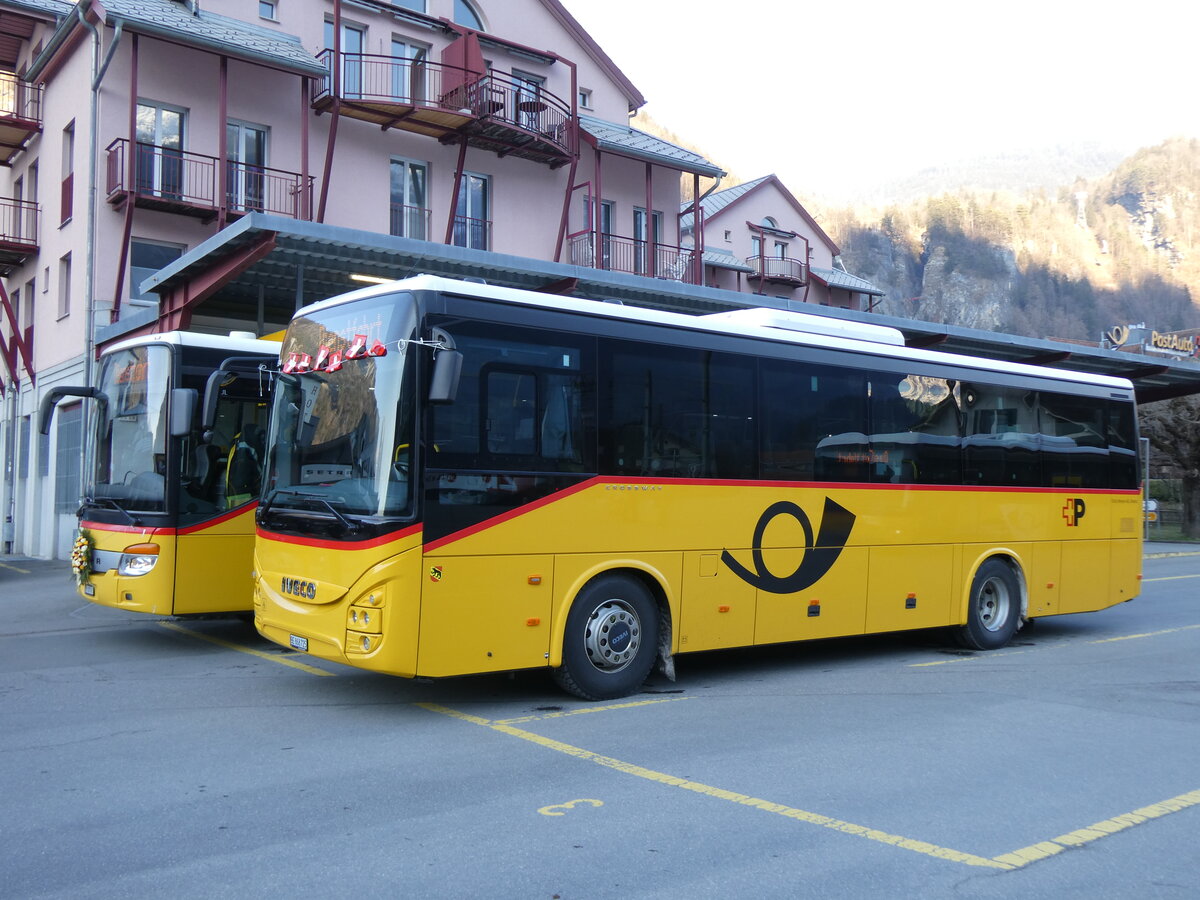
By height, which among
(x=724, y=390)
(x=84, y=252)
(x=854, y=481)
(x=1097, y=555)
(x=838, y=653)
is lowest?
(x=838, y=653)

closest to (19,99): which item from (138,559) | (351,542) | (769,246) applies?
(138,559)

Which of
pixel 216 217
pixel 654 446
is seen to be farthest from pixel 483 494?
pixel 216 217

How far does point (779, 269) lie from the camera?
142ft

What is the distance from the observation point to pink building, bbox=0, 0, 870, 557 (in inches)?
786

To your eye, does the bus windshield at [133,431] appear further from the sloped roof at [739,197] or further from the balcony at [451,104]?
the sloped roof at [739,197]

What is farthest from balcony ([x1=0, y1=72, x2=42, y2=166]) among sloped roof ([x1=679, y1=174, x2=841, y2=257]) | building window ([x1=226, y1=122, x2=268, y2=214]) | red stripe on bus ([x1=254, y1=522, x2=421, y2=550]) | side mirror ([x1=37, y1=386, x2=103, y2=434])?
sloped roof ([x1=679, y1=174, x2=841, y2=257])

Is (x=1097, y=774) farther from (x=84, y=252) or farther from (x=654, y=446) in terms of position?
(x=84, y=252)

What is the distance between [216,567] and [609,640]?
15.3 ft

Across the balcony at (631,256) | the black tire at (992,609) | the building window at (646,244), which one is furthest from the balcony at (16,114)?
the black tire at (992,609)

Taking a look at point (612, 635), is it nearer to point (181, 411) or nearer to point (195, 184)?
point (181, 411)

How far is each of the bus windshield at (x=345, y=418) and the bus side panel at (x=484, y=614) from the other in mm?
605

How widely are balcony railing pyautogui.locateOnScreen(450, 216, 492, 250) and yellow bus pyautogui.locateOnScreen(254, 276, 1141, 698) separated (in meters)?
18.1

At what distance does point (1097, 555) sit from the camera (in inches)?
499

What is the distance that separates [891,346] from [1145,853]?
6470 mm
